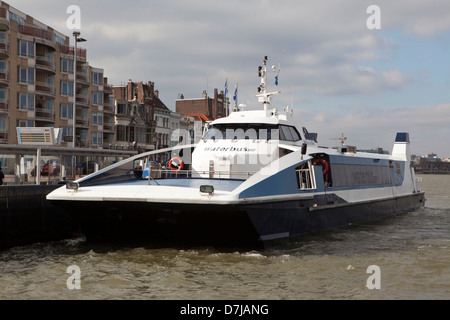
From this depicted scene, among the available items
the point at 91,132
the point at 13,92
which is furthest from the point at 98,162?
the point at 91,132

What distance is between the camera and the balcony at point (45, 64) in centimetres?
4555

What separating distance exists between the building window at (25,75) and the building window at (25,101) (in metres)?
1.18

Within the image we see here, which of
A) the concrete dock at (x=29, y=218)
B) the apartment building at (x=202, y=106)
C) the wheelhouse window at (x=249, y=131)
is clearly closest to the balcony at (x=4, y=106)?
the concrete dock at (x=29, y=218)

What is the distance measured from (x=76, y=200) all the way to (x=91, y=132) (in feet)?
159

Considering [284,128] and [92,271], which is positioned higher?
[284,128]

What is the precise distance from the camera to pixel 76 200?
12445 millimetres

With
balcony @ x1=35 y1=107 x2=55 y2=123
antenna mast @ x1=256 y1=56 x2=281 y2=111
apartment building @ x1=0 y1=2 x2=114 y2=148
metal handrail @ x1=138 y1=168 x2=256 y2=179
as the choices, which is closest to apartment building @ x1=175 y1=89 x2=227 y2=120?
apartment building @ x1=0 y1=2 x2=114 y2=148

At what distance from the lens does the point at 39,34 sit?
4531cm

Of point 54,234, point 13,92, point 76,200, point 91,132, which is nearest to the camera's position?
point 76,200

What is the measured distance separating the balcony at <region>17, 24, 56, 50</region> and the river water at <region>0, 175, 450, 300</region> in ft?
113

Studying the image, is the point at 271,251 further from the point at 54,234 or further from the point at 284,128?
the point at 54,234

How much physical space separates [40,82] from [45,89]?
78cm

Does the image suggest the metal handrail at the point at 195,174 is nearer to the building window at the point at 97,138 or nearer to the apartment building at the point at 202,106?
the building window at the point at 97,138

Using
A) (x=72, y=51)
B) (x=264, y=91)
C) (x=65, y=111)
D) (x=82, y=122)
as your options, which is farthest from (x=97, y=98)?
(x=264, y=91)
